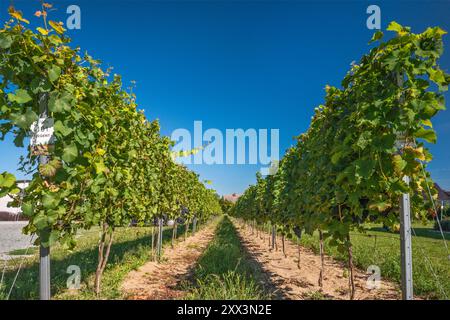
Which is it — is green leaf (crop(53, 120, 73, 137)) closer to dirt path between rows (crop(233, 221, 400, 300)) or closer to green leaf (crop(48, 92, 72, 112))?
green leaf (crop(48, 92, 72, 112))

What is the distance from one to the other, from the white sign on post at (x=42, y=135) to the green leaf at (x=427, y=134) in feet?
11.6

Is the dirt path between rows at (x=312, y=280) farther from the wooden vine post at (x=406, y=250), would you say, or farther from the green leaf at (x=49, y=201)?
the green leaf at (x=49, y=201)

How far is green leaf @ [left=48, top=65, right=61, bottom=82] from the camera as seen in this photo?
3035mm

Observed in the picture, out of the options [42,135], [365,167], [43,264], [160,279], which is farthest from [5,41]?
[160,279]

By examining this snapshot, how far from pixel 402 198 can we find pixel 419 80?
1156 mm

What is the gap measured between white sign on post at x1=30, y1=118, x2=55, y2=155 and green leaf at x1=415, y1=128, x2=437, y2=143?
355 cm

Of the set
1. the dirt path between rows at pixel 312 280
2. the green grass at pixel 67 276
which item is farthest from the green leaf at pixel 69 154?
the dirt path between rows at pixel 312 280

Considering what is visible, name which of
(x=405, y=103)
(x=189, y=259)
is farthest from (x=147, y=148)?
(x=405, y=103)

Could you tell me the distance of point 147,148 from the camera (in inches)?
335

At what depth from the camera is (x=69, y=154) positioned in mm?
3158

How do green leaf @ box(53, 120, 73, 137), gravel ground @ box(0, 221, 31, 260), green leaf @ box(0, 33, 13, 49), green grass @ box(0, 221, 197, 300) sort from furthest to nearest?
1. gravel ground @ box(0, 221, 31, 260)
2. green grass @ box(0, 221, 197, 300)
3. green leaf @ box(53, 120, 73, 137)
4. green leaf @ box(0, 33, 13, 49)

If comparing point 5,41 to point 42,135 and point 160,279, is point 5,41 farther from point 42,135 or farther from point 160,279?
point 160,279

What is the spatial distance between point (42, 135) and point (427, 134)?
3689 millimetres

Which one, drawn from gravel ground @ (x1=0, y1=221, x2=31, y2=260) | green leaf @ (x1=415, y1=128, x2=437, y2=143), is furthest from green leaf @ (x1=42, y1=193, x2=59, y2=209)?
gravel ground @ (x1=0, y1=221, x2=31, y2=260)
